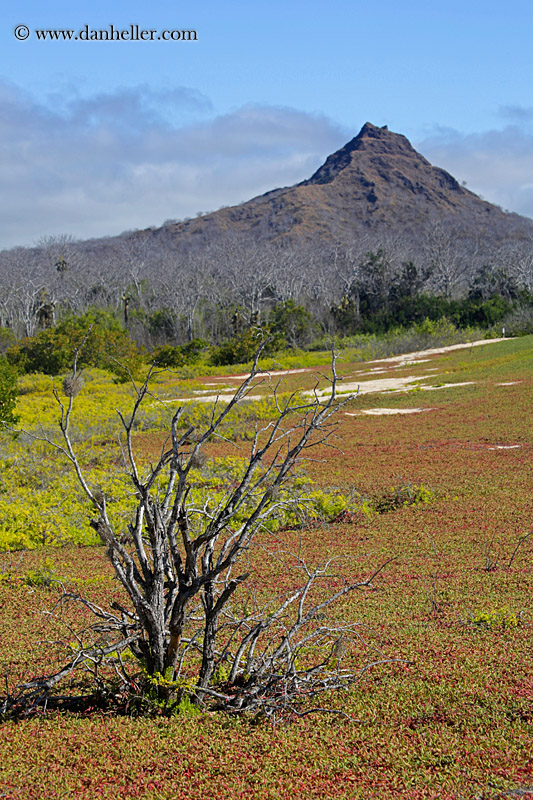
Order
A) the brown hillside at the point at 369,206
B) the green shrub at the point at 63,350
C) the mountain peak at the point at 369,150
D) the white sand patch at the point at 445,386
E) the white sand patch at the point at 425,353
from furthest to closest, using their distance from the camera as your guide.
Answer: the mountain peak at the point at 369,150 < the brown hillside at the point at 369,206 < the white sand patch at the point at 425,353 < the green shrub at the point at 63,350 < the white sand patch at the point at 445,386

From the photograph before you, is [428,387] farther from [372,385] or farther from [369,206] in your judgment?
[369,206]

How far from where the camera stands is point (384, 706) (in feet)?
12.5

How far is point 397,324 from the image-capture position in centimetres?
5984

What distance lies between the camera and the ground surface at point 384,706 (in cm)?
308

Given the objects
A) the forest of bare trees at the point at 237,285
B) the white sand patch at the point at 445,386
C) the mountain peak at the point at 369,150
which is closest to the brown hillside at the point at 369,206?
the mountain peak at the point at 369,150

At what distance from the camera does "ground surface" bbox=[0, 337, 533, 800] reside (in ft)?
10.1

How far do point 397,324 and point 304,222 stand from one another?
305ft

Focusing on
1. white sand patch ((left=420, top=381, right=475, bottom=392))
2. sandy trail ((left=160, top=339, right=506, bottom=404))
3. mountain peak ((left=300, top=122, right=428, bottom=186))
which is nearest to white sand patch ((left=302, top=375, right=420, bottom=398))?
sandy trail ((left=160, top=339, right=506, bottom=404))

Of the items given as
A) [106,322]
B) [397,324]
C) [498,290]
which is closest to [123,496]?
[106,322]

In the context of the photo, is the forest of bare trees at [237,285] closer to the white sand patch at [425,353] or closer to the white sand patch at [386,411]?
the white sand patch at [425,353]

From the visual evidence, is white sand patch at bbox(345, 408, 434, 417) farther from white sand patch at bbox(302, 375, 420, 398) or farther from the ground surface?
the ground surface

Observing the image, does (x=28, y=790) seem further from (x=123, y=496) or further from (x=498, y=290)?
(x=498, y=290)

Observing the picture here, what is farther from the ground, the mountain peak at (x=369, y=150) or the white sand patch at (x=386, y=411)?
the mountain peak at (x=369, y=150)

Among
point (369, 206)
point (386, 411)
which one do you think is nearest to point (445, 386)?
point (386, 411)
